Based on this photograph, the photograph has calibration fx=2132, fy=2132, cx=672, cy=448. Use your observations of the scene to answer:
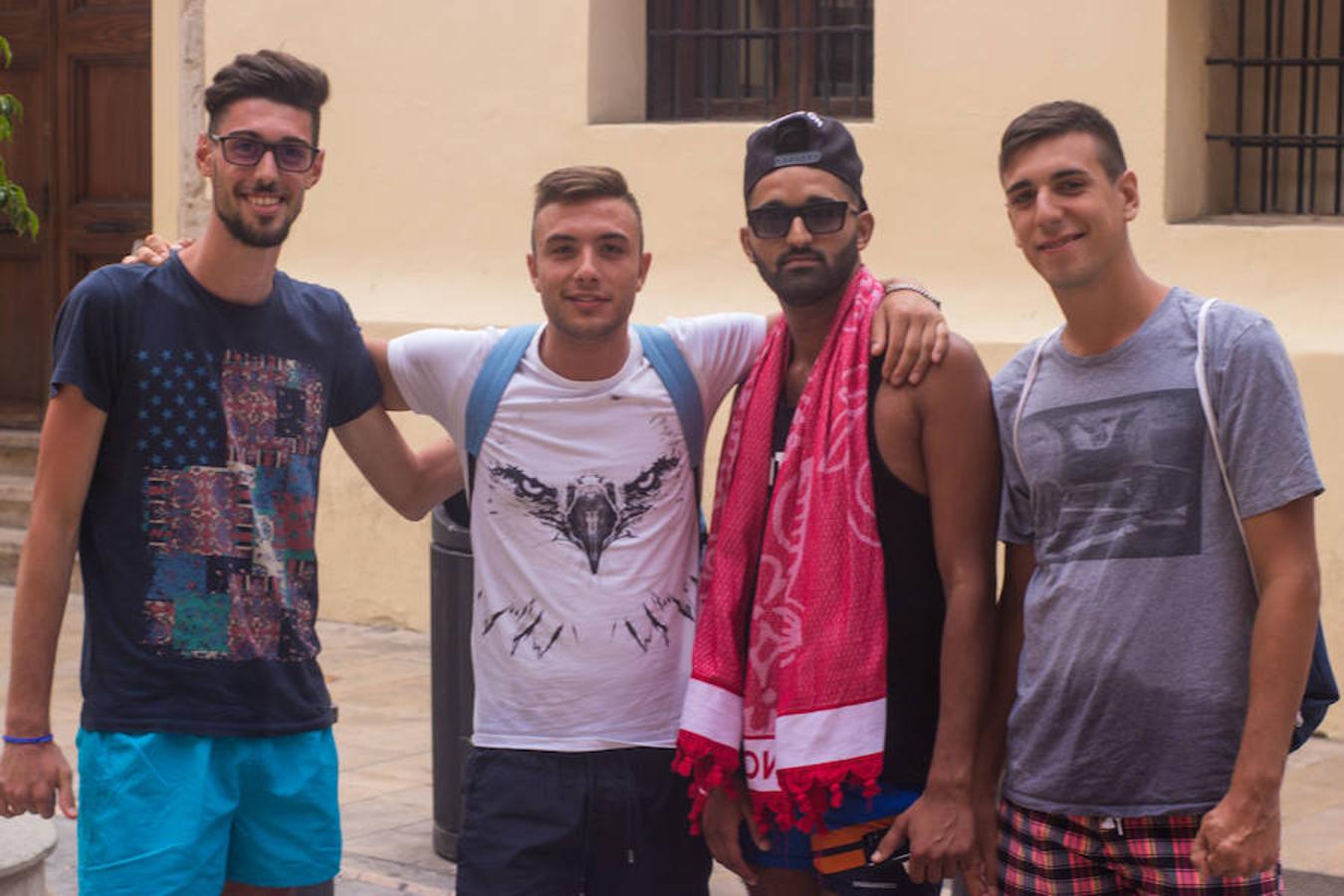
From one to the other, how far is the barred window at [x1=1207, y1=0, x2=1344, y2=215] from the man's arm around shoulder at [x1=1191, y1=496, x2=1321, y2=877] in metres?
5.03

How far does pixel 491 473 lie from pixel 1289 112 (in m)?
5.14

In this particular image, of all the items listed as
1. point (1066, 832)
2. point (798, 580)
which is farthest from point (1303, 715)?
point (798, 580)

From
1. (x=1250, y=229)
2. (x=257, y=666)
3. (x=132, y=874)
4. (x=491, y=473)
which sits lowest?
(x=132, y=874)

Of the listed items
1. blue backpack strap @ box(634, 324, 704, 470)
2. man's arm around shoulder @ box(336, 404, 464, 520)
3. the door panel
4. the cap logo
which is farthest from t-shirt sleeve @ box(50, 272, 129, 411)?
the door panel

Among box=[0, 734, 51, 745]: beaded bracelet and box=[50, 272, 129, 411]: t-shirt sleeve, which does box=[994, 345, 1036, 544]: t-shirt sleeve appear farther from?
box=[0, 734, 51, 745]: beaded bracelet

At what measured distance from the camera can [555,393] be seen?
3.94 meters

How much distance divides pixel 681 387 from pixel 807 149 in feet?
1.72

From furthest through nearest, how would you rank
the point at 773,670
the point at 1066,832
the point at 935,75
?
the point at 935,75 → the point at 773,670 → the point at 1066,832

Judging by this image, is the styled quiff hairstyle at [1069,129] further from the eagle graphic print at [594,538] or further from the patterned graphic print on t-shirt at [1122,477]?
the eagle graphic print at [594,538]

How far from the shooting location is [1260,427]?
3.23 metres

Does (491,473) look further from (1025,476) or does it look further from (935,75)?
(935,75)

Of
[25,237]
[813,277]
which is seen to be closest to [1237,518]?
[813,277]

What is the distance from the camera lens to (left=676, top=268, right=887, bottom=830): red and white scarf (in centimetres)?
354

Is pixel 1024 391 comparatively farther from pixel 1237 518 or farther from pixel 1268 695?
pixel 1268 695
